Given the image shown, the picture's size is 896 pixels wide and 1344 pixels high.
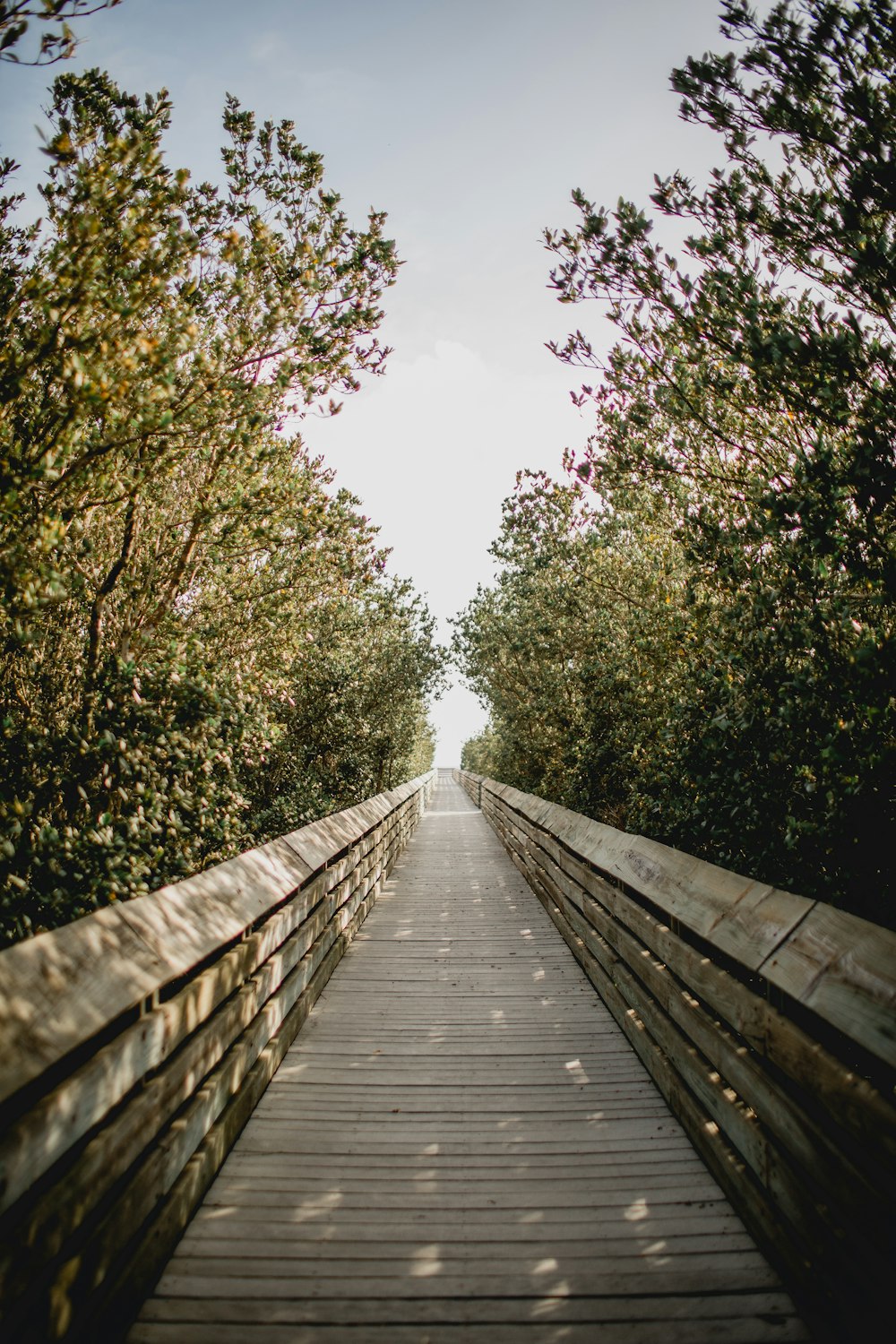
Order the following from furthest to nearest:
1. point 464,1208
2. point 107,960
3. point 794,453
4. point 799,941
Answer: point 794,453, point 464,1208, point 799,941, point 107,960

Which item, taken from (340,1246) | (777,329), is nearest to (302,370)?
(777,329)

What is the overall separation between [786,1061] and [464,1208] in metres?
1.48

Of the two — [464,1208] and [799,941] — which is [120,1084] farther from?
[799,941]

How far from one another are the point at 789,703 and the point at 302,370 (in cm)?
457

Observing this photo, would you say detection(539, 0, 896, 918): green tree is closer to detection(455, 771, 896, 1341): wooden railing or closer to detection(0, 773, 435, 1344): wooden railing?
detection(455, 771, 896, 1341): wooden railing

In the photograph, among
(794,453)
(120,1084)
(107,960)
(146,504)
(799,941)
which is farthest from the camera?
(146,504)

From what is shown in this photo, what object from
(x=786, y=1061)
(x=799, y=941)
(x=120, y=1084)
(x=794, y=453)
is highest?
(x=794, y=453)

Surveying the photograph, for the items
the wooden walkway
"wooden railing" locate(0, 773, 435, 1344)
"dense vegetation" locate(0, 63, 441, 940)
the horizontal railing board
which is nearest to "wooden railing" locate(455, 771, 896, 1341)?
the horizontal railing board

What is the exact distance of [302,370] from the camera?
5.35m

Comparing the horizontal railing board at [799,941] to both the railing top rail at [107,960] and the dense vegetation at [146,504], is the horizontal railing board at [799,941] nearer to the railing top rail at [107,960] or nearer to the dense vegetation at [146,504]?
the railing top rail at [107,960]

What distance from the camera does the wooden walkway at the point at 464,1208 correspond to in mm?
2125

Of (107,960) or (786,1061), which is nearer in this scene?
(107,960)

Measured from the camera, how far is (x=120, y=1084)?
204cm

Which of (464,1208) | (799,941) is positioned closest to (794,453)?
(799,941)
